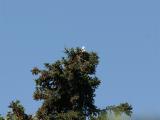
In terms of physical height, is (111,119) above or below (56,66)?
below

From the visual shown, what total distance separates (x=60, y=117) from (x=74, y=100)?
1.61 meters

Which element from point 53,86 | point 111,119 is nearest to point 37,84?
point 53,86

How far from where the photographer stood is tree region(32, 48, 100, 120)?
62.7 meters

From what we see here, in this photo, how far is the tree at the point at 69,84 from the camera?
206 feet

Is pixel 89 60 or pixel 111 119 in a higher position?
pixel 89 60

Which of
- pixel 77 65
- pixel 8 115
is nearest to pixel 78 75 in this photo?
pixel 77 65

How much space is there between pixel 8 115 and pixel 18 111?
1149 mm

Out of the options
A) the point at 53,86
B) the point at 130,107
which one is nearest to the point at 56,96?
the point at 53,86

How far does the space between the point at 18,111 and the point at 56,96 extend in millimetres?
2723

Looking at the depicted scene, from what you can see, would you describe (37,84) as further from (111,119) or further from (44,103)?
(111,119)

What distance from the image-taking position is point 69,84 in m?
63.2

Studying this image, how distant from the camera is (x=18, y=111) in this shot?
61750mm

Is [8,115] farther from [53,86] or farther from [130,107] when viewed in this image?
[130,107]

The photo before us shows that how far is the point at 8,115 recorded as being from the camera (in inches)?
2466
